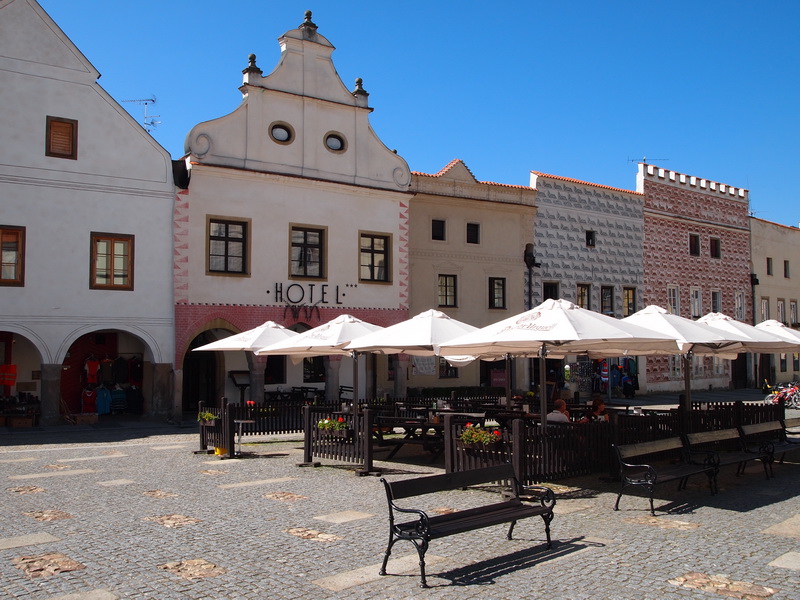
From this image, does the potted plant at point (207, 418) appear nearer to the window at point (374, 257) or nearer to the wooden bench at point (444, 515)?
the wooden bench at point (444, 515)

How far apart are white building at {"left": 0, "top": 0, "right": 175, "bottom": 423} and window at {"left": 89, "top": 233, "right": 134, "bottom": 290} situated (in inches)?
1.1

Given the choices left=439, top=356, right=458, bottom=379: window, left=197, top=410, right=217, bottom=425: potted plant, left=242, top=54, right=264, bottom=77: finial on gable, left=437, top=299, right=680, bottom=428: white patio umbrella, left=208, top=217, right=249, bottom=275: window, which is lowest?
left=197, top=410, right=217, bottom=425: potted plant

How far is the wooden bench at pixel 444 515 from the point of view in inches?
281

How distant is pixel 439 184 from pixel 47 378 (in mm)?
16271

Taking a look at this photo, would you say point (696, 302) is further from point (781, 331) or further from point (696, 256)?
point (781, 331)

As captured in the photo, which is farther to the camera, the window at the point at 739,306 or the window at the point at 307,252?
the window at the point at 739,306

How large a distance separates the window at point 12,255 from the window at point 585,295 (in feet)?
75.8

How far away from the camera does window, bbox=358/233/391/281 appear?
28.5m

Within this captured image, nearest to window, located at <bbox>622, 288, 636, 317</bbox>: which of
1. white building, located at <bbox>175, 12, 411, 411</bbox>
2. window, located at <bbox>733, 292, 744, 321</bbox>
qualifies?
window, located at <bbox>733, 292, 744, 321</bbox>

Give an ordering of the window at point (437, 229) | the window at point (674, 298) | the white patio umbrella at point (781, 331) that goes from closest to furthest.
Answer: the white patio umbrella at point (781, 331) < the window at point (437, 229) < the window at point (674, 298)

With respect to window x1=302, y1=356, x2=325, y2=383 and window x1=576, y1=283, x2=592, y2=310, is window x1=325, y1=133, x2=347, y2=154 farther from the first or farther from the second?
window x1=576, y1=283, x2=592, y2=310

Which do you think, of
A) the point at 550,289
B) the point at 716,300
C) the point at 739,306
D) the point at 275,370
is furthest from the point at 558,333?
the point at 739,306

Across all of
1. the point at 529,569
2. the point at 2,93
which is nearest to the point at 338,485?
the point at 529,569

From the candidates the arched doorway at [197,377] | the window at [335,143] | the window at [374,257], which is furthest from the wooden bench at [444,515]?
the window at [335,143]
